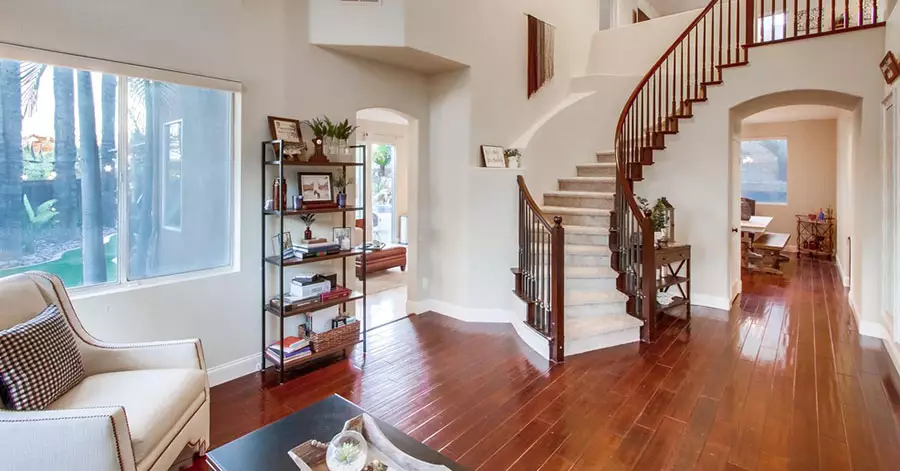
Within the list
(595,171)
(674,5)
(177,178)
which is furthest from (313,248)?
(674,5)

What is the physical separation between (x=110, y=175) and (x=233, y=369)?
5.21 feet

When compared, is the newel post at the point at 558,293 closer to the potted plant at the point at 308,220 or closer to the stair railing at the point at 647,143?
the stair railing at the point at 647,143

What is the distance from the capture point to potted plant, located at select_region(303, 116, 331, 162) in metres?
3.75

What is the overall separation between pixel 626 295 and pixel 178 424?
147 inches

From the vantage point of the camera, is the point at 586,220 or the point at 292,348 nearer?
the point at 292,348

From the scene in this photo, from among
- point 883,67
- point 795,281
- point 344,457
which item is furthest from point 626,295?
point 795,281

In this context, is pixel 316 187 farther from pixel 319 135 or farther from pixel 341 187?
pixel 319 135

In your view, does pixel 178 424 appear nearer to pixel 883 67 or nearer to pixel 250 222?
pixel 250 222

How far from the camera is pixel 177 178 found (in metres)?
3.28

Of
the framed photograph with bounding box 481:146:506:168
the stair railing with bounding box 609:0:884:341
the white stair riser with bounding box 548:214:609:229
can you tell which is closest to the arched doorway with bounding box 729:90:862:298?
the stair railing with bounding box 609:0:884:341

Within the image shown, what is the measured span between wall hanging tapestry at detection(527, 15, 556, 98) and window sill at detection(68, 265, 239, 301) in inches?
161

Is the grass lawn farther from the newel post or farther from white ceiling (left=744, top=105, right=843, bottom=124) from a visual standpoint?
white ceiling (left=744, top=105, right=843, bottom=124)

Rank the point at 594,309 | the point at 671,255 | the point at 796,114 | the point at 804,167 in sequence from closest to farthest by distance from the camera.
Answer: the point at 594,309, the point at 671,255, the point at 796,114, the point at 804,167

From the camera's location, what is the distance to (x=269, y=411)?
9.96 feet
